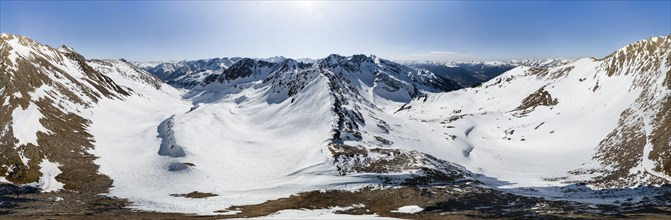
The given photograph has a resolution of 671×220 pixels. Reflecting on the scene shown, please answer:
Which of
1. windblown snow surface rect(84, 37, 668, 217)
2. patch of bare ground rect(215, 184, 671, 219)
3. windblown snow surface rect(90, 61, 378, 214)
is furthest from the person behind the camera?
windblown snow surface rect(84, 37, 668, 217)

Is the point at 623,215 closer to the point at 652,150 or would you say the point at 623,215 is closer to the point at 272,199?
the point at 652,150

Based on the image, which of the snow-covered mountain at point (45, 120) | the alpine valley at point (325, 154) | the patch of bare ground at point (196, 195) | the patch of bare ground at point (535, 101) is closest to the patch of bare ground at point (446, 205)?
the alpine valley at point (325, 154)

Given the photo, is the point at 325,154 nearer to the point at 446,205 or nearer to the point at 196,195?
the point at 196,195

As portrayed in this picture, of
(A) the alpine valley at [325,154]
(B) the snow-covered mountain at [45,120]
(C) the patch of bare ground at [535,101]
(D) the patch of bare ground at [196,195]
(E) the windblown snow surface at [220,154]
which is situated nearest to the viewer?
(A) the alpine valley at [325,154]

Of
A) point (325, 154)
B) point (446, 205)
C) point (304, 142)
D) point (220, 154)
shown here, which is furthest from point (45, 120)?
point (446, 205)

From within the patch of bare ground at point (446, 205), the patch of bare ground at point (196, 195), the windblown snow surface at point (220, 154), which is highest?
the windblown snow surface at point (220, 154)

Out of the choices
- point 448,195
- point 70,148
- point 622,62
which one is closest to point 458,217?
point 448,195

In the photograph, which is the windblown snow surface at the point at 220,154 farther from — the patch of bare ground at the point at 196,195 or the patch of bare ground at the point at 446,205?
the patch of bare ground at the point at 446,205

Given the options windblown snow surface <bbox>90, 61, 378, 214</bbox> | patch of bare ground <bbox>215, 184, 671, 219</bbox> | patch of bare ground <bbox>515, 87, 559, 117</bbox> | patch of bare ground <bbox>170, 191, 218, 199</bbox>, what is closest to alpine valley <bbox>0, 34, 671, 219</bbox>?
patch of bare ground <bbox>215, 184, 671, 219</bbox>

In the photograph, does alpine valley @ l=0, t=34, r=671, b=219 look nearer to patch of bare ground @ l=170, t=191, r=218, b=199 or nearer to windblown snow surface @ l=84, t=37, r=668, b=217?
windblown snow surface @ l=84, t=37, r=668, b=217
